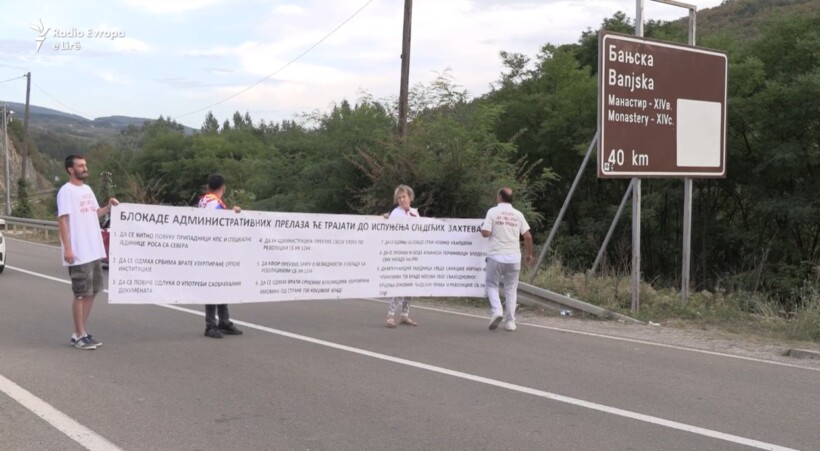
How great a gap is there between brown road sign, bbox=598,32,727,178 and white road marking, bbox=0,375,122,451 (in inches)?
308

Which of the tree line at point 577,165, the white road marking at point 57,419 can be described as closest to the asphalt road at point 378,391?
the white road marking at point 57,419

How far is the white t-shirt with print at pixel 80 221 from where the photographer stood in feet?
24.7

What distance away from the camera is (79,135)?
153 m

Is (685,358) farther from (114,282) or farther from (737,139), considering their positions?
(737,139)

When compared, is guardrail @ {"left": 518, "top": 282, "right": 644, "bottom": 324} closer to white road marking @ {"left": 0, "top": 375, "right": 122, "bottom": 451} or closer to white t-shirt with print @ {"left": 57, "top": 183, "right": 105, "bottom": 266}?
white t-shirt with print @ {"left": 57, "top": 183, "right": 105, "bottom": 266}

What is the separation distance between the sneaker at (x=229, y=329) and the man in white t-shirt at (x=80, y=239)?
56.8 inches

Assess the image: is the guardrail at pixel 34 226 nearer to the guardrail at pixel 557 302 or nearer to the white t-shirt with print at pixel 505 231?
the guardrail at pixel 557 302

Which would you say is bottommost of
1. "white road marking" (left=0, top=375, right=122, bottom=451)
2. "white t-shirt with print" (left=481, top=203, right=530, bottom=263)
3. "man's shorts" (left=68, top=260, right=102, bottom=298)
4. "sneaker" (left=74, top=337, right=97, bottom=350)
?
"white road marking" (left=0, top=375, right=122, bottom=451)

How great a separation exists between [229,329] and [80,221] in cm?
211

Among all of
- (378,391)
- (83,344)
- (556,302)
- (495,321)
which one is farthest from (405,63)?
(378,391)

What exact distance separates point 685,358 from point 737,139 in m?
16.2

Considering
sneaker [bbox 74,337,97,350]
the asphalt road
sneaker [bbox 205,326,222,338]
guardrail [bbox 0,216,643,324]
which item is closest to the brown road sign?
guardrail [bbox 0,216,643,324]

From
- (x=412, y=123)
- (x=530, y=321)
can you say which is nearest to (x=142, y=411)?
(x=530, y=321)

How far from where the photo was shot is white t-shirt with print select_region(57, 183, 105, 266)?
7527 millimetres
